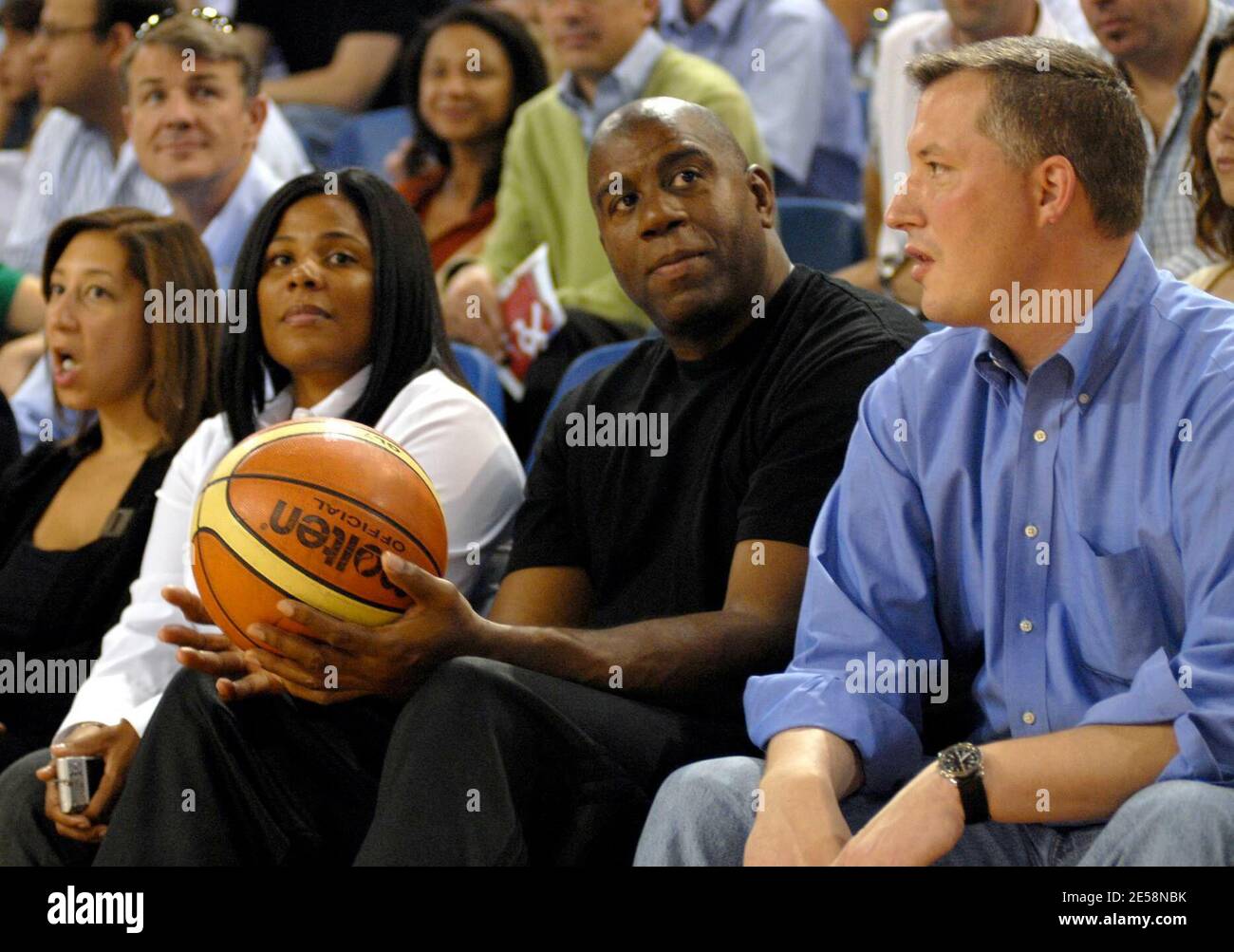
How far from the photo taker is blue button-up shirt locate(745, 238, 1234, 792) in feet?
5.88

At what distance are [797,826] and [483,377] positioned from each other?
1.66m

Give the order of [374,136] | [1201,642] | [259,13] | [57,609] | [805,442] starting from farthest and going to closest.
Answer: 1. [259,13]
2. [374,136]
3. [57,609]
4. [805,442]
5. [1201,642]

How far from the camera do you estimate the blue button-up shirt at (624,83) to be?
402cm

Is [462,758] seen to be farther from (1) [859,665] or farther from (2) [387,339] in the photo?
(2) [387,339]

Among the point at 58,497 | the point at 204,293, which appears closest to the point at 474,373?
the point at 204,293

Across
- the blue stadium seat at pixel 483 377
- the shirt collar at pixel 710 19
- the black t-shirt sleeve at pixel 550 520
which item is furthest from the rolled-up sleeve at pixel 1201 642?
the shirt collar at pixel 710 19

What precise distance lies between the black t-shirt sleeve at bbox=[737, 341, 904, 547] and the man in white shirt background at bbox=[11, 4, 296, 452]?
6.56ft

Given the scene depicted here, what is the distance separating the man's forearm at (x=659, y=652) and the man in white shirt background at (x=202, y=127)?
2.08m

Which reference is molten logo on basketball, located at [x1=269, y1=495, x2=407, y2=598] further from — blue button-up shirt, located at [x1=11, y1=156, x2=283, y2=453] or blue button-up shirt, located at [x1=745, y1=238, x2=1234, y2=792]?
blue button-up shirt, located at [x1=11, y1=156, x2=283, y2=453]

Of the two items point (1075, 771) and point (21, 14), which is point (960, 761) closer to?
point (1075, 771)

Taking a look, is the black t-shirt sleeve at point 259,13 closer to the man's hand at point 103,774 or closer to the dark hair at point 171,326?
the dark hair at point 171,326

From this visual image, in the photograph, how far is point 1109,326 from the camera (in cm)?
194

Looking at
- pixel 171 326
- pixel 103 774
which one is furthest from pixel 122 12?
pixel 103 774
